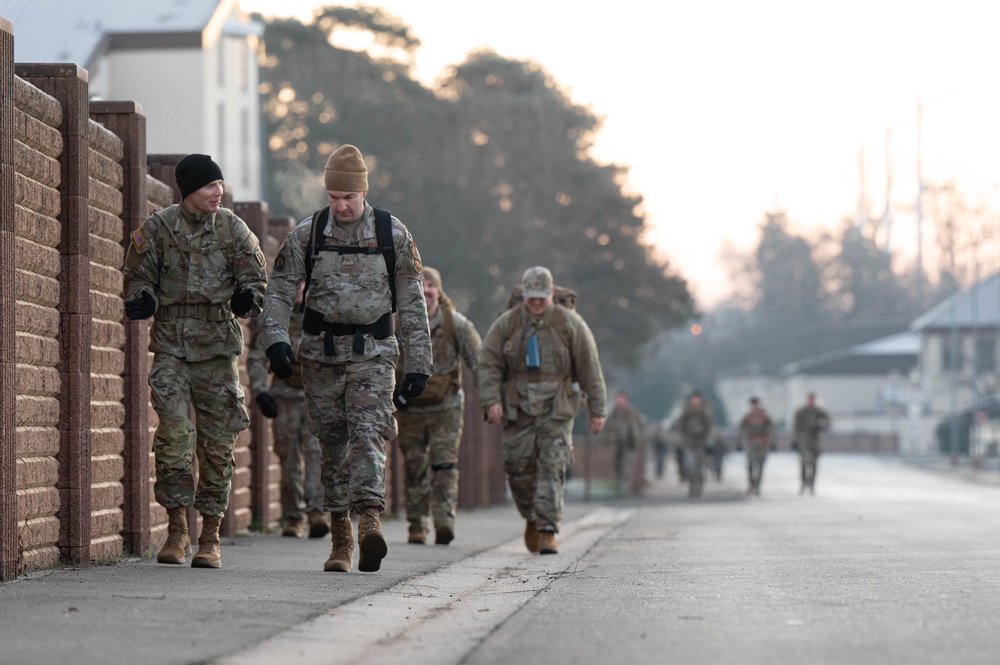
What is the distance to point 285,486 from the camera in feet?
45.1

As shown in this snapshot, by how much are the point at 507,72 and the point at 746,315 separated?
84.7 m

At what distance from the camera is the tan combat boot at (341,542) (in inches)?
373

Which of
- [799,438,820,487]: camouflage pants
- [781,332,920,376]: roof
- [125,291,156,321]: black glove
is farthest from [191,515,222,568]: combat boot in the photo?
[781,332,920,376]: roof

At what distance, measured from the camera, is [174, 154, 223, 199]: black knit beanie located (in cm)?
932

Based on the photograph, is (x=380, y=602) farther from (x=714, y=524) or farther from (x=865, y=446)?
(x=865, y=446)

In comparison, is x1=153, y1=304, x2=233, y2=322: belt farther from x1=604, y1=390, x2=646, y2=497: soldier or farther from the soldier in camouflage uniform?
x1=604, y1=390, x2=646, y2=497: soldier

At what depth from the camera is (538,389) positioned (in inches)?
496

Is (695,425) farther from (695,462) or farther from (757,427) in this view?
(757,427)

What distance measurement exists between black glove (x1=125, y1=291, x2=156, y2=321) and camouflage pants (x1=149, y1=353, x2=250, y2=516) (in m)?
0.32

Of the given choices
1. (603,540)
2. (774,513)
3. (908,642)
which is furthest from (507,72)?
(908,642)

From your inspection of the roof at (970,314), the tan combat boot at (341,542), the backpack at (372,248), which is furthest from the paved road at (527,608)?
the roof at (970,314)

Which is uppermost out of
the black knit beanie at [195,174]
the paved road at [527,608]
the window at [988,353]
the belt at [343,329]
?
the window at [988,353]

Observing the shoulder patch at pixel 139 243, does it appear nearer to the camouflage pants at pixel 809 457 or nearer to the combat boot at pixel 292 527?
the combat boot at pixel 292 527

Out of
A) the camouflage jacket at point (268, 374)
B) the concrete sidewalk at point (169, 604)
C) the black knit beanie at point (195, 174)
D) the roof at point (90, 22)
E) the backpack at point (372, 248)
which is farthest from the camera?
the roof at point (90, 22)
